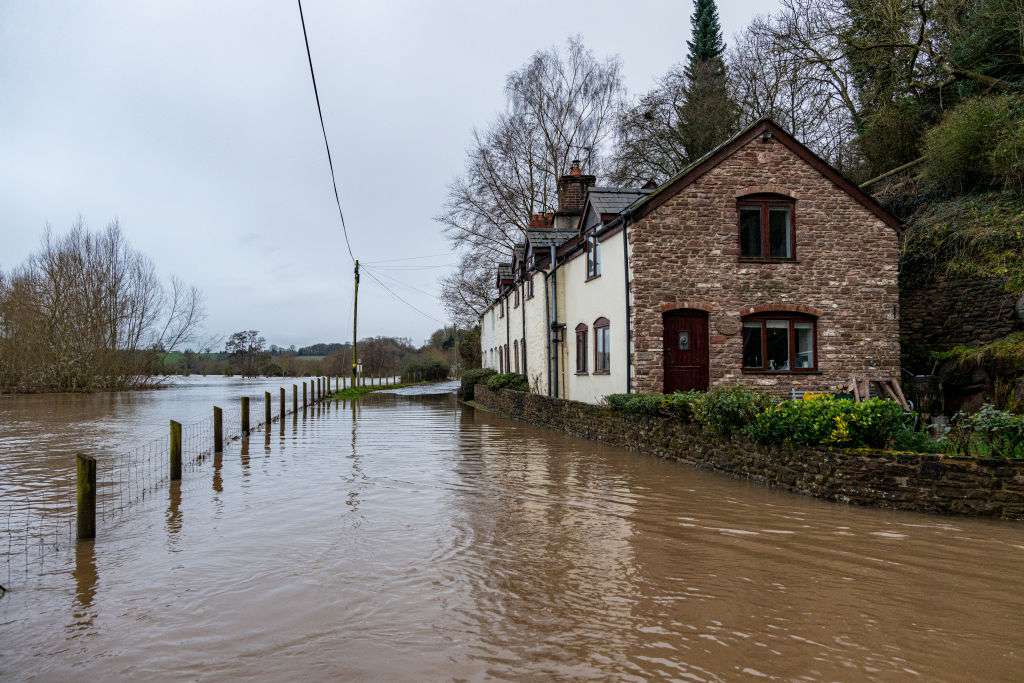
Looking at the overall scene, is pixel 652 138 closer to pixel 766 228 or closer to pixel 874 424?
pixel 766 228

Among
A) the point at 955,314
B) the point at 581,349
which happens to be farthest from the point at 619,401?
Answer: the point at 955,314

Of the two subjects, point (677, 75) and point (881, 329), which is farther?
point (677, 75)

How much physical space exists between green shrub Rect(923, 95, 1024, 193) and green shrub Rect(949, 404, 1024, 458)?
11728 mm

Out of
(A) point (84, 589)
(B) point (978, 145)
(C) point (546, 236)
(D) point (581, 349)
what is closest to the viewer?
(A) point (84, 589)

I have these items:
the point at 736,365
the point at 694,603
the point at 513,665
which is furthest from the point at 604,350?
the point at 513,665

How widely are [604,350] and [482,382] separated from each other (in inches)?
543

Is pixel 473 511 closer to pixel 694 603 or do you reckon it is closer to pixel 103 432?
pixel 694 603

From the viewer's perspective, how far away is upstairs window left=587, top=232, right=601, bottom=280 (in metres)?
19.3

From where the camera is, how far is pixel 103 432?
66.6 ft

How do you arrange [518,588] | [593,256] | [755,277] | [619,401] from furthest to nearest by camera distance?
[593,256] → [755,277] → [619,401] → [518,588]

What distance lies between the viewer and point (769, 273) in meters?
16.9

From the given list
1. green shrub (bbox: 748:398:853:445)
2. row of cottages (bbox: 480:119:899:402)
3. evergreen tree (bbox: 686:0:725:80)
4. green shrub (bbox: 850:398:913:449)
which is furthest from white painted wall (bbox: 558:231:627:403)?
evergreen tree (bbox: 686:0:725:80)

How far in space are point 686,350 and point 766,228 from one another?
3.61m

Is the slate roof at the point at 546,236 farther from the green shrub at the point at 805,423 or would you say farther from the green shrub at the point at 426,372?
the green shrub at the point at 426,372
